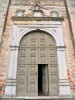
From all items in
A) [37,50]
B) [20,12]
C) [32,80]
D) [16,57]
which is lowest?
[32,80]

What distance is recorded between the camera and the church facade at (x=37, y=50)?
23.7 feet

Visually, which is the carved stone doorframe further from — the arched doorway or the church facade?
the arched doorway

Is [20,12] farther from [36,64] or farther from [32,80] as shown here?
[32,80]

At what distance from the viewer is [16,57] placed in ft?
25.3

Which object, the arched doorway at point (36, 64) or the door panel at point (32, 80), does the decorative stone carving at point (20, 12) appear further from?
the door panel at point (32, 80)

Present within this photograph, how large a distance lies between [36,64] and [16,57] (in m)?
0.96

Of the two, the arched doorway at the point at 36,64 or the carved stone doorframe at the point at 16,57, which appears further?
the arched doorway at the point at 36,64

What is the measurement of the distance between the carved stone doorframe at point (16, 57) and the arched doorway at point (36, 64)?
203 mm

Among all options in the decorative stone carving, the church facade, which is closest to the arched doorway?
the church facade

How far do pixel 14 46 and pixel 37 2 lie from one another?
3.30m

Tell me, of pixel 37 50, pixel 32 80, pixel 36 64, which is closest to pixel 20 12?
pixel 37 50

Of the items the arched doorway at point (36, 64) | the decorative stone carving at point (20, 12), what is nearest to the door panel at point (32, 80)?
the arched doorway at point (36, 64)

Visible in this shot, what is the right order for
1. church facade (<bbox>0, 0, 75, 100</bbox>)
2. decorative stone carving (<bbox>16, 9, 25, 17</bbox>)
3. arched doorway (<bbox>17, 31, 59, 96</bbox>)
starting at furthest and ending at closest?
decorative stone carving (<bbox>16, 9, 25, 17</bbox>)
arched doorway (<bbox>17, 31, 59, 96</bbox>)
church facade (<bbox>0, 0, 75, 100</bbox>)

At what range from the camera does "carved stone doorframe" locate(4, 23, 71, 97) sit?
7054 mm
